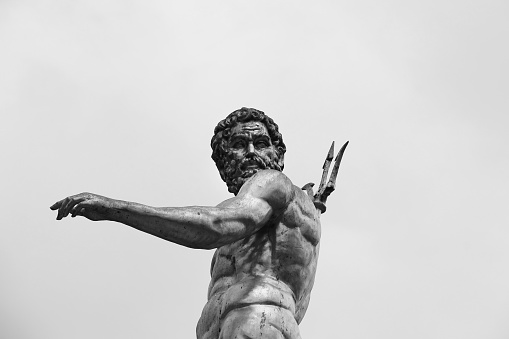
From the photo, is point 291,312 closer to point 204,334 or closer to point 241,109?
point 204,334

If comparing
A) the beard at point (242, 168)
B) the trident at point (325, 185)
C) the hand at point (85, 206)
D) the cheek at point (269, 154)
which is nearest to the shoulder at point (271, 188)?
the beard at point (242, 168)

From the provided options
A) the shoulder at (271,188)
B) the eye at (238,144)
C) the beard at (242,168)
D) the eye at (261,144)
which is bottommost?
the shoulder at (271,188)

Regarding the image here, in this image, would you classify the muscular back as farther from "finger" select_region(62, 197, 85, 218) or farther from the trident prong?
"finger" select_region(62, 197, 85, 218)

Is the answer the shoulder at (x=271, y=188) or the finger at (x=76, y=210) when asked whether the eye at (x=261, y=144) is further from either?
the finger at (x=76, y=210)

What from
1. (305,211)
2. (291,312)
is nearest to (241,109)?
(305,211)

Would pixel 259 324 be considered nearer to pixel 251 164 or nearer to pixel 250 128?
pixel 251 164

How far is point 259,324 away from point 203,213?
1133mm

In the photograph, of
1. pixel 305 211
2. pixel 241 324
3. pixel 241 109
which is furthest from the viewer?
pixel 241 109

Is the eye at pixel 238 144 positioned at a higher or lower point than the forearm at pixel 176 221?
higher

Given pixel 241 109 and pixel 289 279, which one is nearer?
pixel 289 279

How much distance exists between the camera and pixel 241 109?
15531mm

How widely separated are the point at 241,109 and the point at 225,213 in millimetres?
2321

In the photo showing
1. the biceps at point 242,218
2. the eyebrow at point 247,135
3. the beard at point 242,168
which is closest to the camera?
the biceps at point 242,218

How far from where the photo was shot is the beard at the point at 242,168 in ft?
49.0
